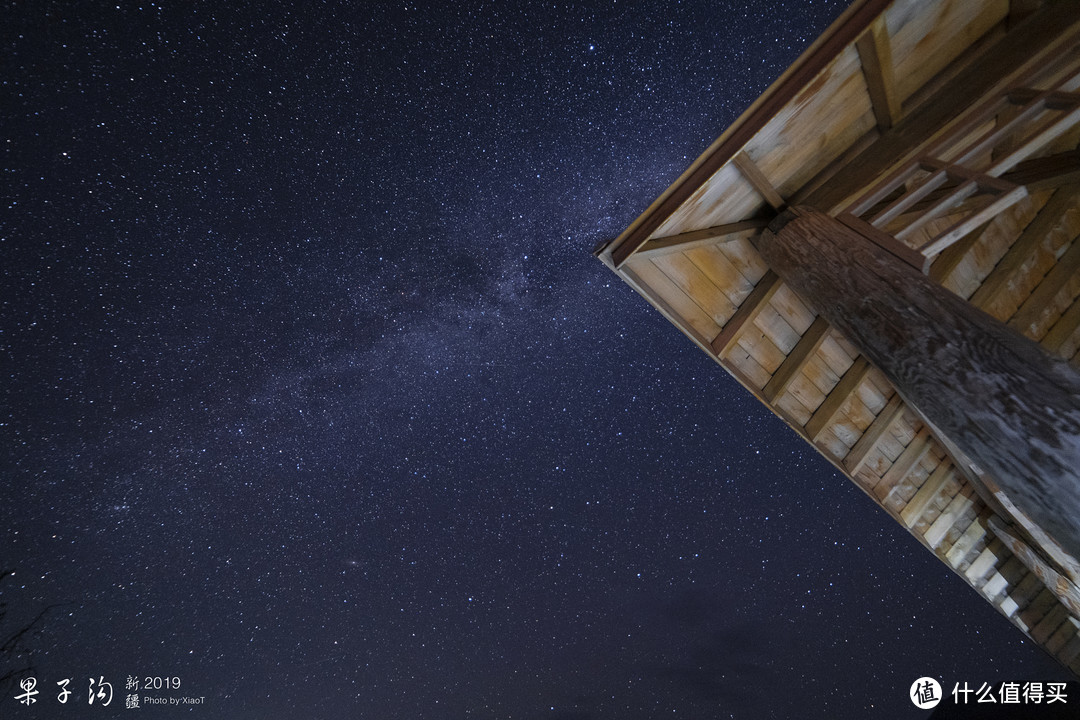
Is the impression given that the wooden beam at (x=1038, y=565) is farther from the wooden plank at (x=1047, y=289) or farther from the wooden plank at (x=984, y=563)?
the wooden plank at (x=1047, y=289)

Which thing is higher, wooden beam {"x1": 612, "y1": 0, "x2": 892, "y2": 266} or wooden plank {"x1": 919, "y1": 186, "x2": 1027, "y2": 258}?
A: wooden beam {"x1": 612, "y1": 0, "x2": 892, "y2": 266}

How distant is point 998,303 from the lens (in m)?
4.25

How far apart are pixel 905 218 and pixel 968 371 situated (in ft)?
7.06

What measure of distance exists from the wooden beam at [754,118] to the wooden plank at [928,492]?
130 inches

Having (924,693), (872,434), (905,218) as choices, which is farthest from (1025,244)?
(924,693)

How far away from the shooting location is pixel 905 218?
3.42 meters

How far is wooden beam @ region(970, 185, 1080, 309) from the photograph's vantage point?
4008 millimetres

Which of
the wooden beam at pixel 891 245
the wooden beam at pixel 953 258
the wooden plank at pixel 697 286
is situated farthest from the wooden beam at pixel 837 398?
the wooden beam at pixel 891 245

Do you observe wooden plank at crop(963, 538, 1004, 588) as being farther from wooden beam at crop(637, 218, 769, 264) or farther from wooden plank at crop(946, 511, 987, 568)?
wooden beam at crop(637, 218, 769, 264)

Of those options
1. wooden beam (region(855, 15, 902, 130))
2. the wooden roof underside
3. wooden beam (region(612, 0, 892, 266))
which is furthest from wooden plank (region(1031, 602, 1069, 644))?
wooden beam (region(612, 0, 892, 266))

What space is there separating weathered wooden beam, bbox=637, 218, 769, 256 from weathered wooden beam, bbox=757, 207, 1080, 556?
2.28 ft

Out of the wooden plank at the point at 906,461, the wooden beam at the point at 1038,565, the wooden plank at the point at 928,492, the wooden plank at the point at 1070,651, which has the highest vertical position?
the wooden plank at the point at 906,461

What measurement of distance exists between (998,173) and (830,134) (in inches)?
38.3

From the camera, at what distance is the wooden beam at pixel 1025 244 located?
401cm
